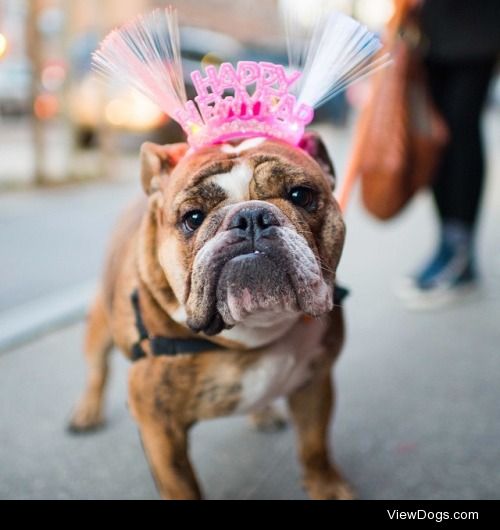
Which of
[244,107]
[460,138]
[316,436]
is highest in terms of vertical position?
[244,107]

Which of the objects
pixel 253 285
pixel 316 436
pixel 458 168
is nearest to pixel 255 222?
pixel 253 285

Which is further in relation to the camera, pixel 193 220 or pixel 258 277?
pixel 193 220

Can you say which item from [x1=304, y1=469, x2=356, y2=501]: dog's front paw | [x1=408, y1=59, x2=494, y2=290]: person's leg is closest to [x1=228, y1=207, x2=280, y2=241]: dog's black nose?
[x1=304, y1=469, x2=356, y2=501]: dog's front paw

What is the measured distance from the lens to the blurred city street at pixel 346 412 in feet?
6.37

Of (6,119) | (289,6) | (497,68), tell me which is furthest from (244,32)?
(289,6)

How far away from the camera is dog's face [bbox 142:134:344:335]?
4.38 feet

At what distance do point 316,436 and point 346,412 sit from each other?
57 cm

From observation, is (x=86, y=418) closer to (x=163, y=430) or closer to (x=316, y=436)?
(x=163, y=430)

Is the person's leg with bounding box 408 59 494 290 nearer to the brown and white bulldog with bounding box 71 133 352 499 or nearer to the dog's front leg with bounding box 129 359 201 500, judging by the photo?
the brown and white bulldog with bounding box 71 133 352 499

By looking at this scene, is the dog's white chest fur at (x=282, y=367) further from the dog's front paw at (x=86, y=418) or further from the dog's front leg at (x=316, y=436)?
the dog's front paw at (x=86, y=418)

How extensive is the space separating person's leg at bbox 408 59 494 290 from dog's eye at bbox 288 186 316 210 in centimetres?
203

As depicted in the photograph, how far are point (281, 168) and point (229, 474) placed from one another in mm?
1043

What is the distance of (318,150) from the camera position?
5.36 feet

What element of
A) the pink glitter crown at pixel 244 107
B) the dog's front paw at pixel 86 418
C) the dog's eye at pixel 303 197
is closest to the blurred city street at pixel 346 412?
the dog's front paw at pixel 86 418
